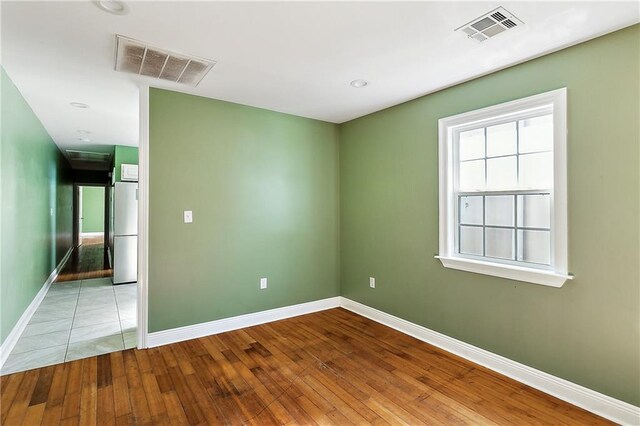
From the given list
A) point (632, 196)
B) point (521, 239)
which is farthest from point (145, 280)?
point (632, 196)

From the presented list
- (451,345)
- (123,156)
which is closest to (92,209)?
(123,156)

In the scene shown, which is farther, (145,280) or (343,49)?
(145,280)

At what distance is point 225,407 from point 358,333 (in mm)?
1610

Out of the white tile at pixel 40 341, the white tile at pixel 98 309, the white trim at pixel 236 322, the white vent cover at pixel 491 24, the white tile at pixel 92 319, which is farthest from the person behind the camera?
the white tile at pixel 98 309

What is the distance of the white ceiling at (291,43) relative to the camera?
181 cm

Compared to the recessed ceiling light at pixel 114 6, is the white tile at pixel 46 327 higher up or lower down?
lower down

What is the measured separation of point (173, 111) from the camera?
10.3 feet

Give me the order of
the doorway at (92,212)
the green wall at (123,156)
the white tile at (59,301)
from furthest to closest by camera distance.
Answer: the doorway at (92,212), the green wall at (123,156), the white tile at (59,301)

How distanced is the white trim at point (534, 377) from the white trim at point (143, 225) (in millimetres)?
2460

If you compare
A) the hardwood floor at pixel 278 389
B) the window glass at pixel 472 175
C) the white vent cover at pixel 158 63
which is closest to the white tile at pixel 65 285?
the hardwood floor at pixel 278 389

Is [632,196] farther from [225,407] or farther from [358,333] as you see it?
[225,407]

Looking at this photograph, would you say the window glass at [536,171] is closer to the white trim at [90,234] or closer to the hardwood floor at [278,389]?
the hardwood floor at [278,389]

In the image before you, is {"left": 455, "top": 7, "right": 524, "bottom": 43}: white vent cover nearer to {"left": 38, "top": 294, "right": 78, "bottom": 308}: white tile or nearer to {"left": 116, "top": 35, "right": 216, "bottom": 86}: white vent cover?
{"left": 116, "top": 35, "right": 216, "bottom": 86}: white vent cover

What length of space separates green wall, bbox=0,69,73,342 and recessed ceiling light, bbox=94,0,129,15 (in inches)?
60.3
